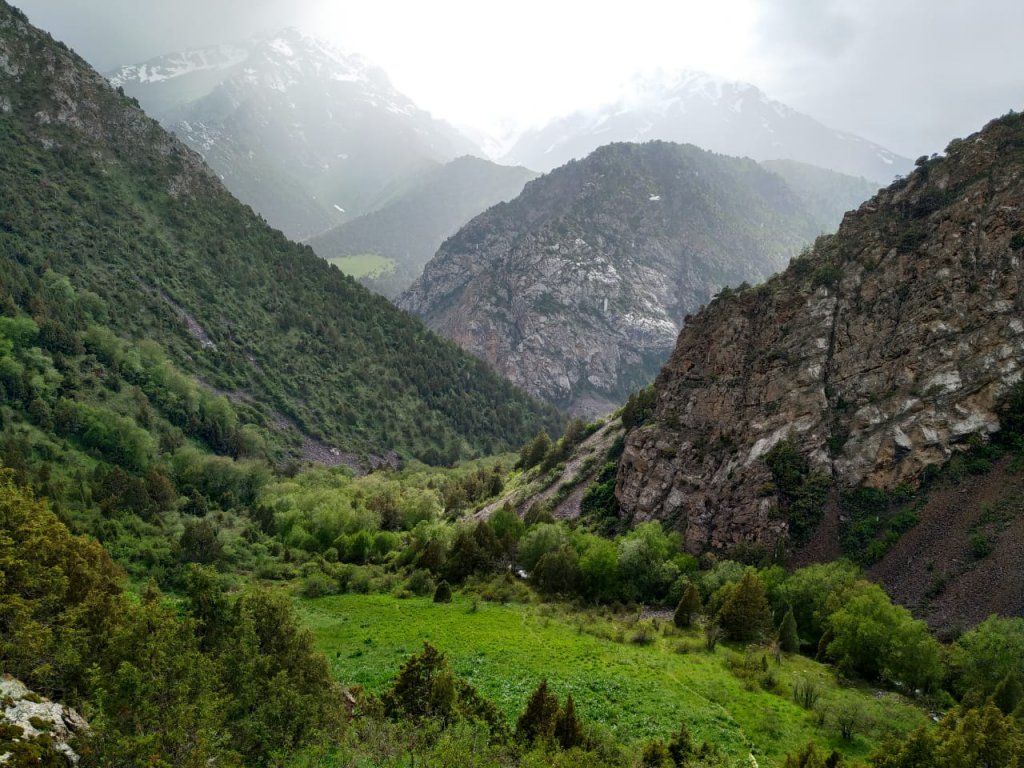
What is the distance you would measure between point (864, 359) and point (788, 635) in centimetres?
4223

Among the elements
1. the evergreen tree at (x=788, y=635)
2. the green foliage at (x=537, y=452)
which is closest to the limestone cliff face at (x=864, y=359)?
the evergreen tree at (x=788, y=635)

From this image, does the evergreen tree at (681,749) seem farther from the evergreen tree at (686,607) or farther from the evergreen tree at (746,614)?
the evergreen tree at (686,607)

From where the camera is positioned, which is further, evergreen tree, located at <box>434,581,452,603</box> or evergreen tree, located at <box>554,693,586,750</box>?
evergreen tree, located at <box>434,581,452,603</box>

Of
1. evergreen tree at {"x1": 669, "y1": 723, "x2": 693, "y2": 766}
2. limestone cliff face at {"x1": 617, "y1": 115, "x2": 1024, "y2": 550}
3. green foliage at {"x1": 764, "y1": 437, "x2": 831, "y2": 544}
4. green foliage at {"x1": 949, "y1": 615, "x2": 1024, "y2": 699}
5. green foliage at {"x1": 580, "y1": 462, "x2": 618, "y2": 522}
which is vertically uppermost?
limestone cliff face at {"x1": 617, "y1": 115, "x2": 1024, "y2": 550}

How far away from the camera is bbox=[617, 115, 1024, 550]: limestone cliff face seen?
66250mm

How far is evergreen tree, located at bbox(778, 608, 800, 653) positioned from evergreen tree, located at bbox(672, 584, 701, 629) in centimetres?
780

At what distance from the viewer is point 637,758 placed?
99.9 feet

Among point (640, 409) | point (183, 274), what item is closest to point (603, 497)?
point (640, 409)

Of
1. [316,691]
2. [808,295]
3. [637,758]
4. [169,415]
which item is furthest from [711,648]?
[169,415]

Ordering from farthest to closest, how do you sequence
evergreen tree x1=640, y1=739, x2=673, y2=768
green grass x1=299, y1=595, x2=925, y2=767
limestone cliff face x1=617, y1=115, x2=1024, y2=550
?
limestone cliff face x1=617, y1=115, x2=1024, y2=550
green grass x1=299, y1=595, x2=925, y2=767
evergreen tree x1=640, y1=739, x2=673, y2=768

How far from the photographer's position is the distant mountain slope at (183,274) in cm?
13788

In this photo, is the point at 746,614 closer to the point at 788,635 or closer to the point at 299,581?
the point at 788,635

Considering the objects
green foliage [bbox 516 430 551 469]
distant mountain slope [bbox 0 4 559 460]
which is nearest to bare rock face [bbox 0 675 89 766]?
green foliage [bbox 516 430 551 469]

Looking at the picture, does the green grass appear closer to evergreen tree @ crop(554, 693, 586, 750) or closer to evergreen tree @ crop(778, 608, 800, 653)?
evergreen tree @ crop(778, 608, 800, 653)
